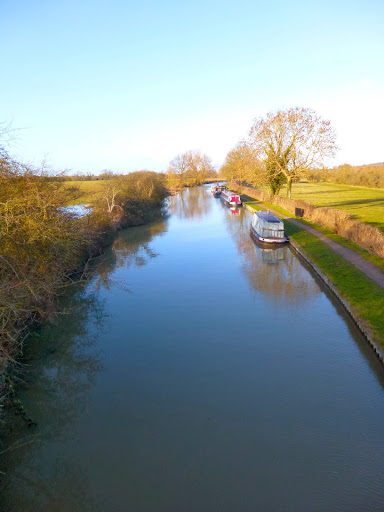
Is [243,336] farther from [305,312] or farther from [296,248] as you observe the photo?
[296,248]

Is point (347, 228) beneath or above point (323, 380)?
above

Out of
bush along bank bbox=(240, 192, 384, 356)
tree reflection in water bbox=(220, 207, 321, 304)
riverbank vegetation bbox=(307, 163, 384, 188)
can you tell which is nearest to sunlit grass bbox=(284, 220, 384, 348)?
bush along bank bbox=(240, 192, 384, 356)

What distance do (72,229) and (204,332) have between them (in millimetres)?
4907

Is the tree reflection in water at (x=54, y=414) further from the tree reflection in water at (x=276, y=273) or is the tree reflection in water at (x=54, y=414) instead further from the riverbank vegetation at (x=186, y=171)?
the riverbank vegetation at (x=186, y=171)

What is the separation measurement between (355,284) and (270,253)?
7.55m

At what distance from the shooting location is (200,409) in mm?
6621

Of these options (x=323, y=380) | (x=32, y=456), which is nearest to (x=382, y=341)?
(x=323, y=380)

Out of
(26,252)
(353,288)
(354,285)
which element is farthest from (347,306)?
(26,252)

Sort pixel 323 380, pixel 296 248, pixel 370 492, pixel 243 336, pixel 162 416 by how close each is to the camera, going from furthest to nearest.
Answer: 1. pixel 296 248
2. pixel 243 336
3. pixel 323 380
4. pixel 162 416
5. pixel 370 492

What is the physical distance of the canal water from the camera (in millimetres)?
4891

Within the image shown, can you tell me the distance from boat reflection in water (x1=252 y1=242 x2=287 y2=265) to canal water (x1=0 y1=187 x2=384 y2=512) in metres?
4.56

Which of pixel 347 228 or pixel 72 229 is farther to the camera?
pixel 347 228

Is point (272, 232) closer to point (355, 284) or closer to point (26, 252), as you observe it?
point (355, 284)

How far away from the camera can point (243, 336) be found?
9.45 m
